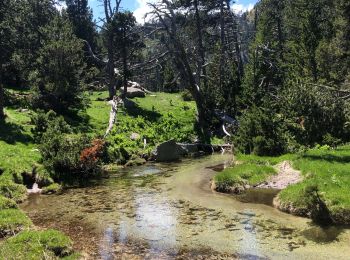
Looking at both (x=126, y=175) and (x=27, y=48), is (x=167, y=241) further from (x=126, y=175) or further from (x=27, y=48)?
(x=27, y=48)

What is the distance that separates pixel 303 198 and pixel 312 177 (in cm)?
380

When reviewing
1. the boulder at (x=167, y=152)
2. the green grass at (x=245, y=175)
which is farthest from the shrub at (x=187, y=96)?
the green grass at (x=245, y=175)

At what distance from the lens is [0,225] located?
18.2 metres

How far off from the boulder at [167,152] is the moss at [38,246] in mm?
23840

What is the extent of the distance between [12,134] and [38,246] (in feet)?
75.5

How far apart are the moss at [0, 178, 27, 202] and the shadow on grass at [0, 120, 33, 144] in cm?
915

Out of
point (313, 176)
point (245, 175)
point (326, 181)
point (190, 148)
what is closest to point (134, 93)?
point (190, 148)

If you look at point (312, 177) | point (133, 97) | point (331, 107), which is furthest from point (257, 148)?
point (133, 97)

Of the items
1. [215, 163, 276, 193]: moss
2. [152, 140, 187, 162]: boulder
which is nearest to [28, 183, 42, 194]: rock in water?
[215, 163, 276, 193]: moss

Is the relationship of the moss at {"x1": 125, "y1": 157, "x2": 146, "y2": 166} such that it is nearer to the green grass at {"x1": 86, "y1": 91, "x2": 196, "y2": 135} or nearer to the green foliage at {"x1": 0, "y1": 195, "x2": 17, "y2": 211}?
the green grass at {"x1": 86, "y1": 91, "x2": 196, "y2": 135}

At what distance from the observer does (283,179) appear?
86.7 ft

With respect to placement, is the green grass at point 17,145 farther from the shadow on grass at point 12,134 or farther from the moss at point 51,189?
the moss at point 51,189

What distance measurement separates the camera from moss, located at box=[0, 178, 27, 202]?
81.6ft

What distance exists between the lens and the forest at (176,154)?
699 inches
